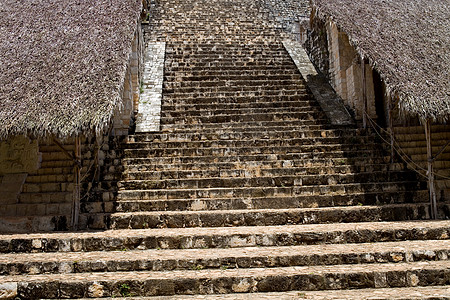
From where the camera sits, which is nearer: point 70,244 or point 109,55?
point 70,244

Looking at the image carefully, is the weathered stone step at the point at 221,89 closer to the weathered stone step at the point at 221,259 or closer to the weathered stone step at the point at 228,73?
the weathered stone step at the point at 228,73

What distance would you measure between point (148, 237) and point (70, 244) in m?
0.95

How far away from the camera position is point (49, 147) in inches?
275

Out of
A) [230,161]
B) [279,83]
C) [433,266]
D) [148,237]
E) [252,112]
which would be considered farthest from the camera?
[279,83]

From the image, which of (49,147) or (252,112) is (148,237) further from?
(252,112)

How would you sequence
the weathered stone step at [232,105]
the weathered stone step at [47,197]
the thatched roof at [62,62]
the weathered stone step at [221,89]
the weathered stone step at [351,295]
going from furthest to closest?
the weathered stone step at [221,89] < the weathered stone step at [232,105] < the weathered stone step at [47,197] < the thatched roof at [62,62] < the weathered stone step at [351,295]

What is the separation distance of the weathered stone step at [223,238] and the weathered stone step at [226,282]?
75 cm

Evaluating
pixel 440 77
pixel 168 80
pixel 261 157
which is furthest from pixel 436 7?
pixel 168 80

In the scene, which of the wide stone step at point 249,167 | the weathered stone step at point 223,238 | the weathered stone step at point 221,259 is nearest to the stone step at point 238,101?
the wide stone step at point 249,167

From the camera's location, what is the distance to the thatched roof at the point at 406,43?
18.6 ft

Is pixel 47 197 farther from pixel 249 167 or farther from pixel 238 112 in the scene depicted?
pixel 238 112

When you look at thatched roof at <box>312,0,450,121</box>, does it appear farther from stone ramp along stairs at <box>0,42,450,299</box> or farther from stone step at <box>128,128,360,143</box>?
stone step at <box>128,128,360,143</box>

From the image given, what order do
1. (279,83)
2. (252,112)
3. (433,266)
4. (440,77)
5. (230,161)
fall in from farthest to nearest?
1. (279,83)
2. (252,112)
3. (230,161)
4. (440,77)
5. (433,266)

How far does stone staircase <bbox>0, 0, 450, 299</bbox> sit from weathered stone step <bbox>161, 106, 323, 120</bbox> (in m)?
0.03
